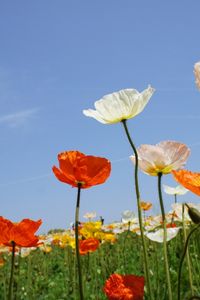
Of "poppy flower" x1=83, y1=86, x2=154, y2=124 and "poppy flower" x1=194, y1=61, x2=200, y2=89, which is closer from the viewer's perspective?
"poppy flower" x1=194, y1=61, x2=200, y2=89

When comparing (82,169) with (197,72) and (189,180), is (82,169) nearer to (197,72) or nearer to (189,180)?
(189,180)

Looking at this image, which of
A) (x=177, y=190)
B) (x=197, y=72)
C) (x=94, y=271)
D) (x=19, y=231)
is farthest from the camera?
(x=94, y=271)

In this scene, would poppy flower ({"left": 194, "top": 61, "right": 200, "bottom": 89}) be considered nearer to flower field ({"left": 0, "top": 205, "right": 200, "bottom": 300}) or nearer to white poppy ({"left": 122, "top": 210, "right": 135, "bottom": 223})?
flower field ({"left": 0, "top": 205, "right": 200, "bottom": 300})

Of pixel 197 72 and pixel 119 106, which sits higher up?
pixel 119 106

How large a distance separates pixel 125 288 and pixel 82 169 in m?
0.34

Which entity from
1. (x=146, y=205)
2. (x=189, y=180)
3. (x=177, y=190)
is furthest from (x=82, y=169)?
(x=146, y=205)

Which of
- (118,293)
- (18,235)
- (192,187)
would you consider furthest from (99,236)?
(192,187)

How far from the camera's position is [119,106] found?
1.49 metres

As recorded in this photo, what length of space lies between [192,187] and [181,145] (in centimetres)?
47

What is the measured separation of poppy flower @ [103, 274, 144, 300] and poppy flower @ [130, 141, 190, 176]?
1.07ft

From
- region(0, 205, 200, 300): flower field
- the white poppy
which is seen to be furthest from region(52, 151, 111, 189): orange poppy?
the white poppy

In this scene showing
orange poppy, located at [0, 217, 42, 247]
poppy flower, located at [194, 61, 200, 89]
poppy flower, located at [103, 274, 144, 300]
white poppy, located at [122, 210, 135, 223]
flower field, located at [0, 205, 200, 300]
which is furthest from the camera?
white poppy, located at [122, 210, 135, 223]

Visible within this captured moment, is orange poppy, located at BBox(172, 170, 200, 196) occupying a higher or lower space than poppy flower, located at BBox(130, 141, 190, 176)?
lower

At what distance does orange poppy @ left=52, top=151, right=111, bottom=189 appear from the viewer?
140 centimetres
